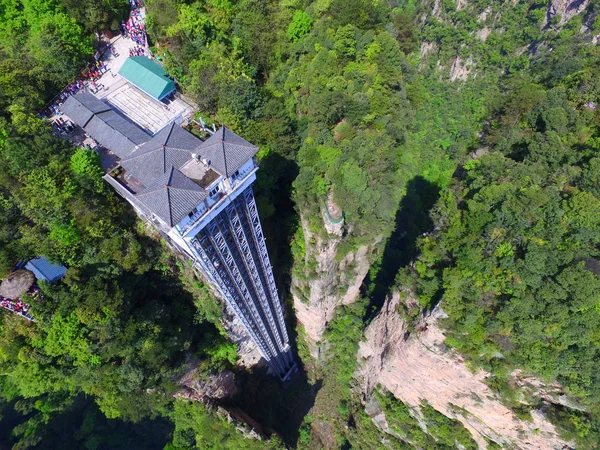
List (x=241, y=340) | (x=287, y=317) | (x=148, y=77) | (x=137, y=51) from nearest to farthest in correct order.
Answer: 1. (x=148, y=77)
2. (x=137, y=51)
3. (x=241, y=340)
4. (x=287, y=317)

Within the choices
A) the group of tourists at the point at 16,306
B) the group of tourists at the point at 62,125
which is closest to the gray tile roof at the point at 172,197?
the group of tourists at the point at 16,306

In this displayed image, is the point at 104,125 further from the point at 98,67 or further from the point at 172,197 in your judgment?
the point at 172,197

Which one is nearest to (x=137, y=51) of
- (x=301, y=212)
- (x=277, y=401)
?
(x=301, y=212)

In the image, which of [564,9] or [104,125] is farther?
[564,9]

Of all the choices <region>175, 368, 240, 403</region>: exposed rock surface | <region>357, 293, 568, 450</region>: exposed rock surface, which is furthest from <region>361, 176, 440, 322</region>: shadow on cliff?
<region>175, 368, 240, 403</region>: exposed rock surface

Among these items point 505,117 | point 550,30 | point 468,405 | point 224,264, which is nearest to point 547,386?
point 468,405

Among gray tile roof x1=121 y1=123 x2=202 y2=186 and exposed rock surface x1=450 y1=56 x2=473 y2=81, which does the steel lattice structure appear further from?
exposed rock surface x1=450 y1=56 x2=473 y2=81
